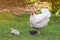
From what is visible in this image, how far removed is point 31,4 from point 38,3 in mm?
297

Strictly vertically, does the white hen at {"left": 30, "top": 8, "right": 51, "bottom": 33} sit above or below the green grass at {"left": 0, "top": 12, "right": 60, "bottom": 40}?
above

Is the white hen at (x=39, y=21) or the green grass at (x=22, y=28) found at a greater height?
the white hen at (x=39, y=21)

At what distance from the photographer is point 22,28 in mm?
6398

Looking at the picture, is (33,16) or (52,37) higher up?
(33,16)

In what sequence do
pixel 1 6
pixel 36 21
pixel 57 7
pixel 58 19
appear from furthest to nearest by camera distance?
pixel 1 6 < pixel 57 7 < pixel 58 19 < pixel 36 21

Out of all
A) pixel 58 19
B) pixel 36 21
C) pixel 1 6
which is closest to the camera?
pixel 36 21

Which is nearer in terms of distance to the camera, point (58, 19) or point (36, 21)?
point (36, 21)

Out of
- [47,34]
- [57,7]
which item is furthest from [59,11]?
[47,34]

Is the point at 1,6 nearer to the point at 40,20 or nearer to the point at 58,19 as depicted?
the point at 58,19

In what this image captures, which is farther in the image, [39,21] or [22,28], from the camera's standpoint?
[22,28]

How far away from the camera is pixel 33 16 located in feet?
19.1

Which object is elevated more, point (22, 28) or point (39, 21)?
point (39, 21)

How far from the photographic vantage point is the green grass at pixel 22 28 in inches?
223

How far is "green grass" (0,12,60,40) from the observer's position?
5.66 meters
